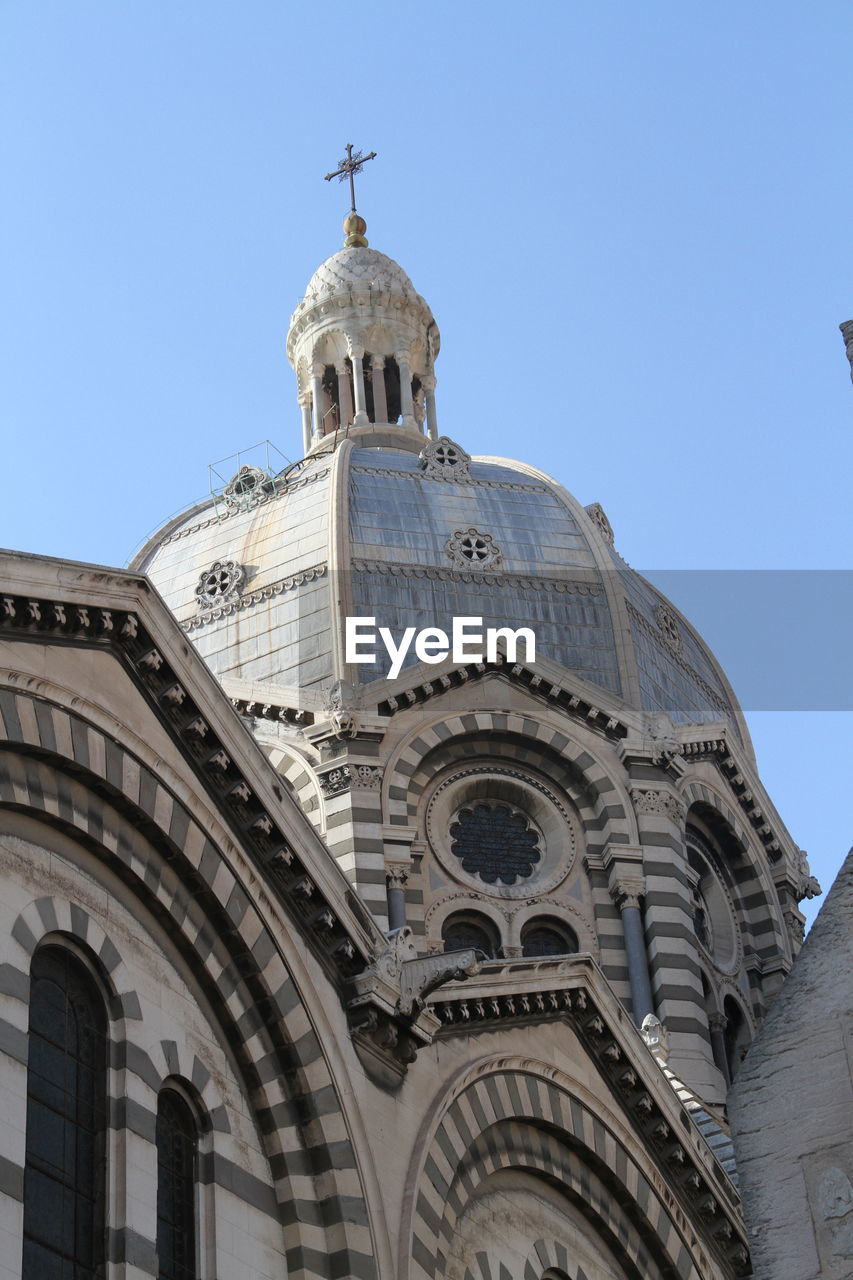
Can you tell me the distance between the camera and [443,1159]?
787 inches

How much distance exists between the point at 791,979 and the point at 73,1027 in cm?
872

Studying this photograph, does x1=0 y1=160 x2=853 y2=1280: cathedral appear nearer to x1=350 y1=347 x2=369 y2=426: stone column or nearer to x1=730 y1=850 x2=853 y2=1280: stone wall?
x1=730 y1=850 x2=853 y2=1280: stone wall

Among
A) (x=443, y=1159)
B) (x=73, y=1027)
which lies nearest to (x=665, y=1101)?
(x=443, y=1159)

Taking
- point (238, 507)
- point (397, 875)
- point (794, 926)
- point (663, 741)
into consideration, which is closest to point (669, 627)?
point (663, 741)

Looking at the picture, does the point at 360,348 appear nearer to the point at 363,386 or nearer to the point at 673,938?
the point at 363,386

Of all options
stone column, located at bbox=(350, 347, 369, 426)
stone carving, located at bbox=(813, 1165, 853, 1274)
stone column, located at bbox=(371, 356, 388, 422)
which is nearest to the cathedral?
stone carving, located at bbox=(813, 1165, 853, 1274)

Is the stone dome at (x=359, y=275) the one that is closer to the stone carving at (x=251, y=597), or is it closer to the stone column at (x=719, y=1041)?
the stone carving at (x=251, y=597)

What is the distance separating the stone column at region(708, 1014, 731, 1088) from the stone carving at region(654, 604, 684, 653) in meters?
7.69

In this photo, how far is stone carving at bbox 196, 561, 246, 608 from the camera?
38.4 meters

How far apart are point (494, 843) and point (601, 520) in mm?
8045

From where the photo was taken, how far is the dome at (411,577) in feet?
121

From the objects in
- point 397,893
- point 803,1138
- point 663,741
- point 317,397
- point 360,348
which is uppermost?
point 360,348

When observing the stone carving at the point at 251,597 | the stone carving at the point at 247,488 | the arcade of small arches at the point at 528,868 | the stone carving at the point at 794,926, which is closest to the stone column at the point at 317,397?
the stone carving at the point at 247,488

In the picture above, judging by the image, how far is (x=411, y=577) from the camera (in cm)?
3747
